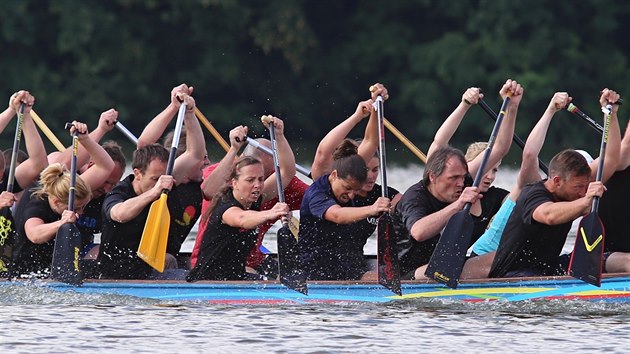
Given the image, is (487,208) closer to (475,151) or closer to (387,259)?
(475,151)

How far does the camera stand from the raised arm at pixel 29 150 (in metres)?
11.5

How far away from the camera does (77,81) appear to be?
33719 millimetres

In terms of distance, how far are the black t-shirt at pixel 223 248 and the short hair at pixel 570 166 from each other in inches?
80.3

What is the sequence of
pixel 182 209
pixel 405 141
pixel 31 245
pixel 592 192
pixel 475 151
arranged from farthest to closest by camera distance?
pixel 405 141 → pixel 475 151 → pixel 182 209 → pixel 31 245 → pixel 592 192

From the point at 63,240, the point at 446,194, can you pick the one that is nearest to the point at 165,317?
the point at 63,240

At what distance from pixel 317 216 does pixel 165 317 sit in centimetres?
122

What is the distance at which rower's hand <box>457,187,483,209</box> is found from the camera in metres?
10.2

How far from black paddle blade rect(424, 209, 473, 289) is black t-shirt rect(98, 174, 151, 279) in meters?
1.98

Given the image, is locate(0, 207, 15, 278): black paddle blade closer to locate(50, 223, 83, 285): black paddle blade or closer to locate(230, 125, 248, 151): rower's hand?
locate(50, 223, 83, 285): black paddle blade

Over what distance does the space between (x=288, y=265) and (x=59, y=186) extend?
1.69 meters

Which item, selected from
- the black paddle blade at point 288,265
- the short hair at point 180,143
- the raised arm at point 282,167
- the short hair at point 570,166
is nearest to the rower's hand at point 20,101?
the short hair at point 180,143

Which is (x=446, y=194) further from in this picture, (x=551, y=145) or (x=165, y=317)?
(x=551, y=145)

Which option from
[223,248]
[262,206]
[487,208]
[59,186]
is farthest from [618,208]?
[59,186]

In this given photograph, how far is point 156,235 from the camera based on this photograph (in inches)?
417
